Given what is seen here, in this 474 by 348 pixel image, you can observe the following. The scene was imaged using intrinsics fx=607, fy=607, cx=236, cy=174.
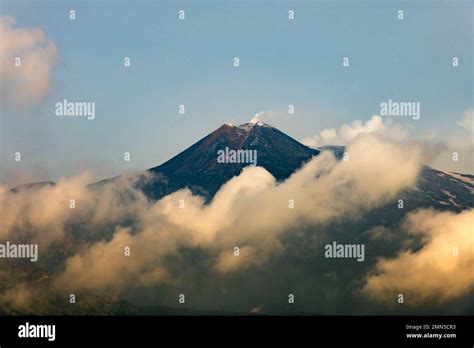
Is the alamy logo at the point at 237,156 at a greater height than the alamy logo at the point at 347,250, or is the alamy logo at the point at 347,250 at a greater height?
the alamy logo at the point at 237,156

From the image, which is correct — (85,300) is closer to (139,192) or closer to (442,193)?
(139,192)

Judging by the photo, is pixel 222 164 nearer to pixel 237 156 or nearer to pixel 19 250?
pixel 237 156
